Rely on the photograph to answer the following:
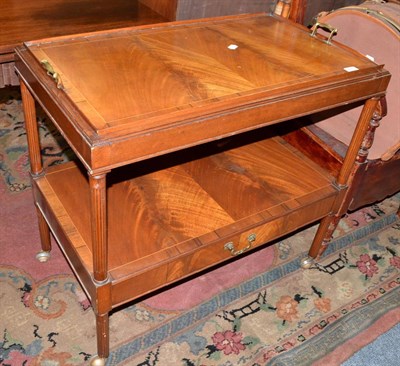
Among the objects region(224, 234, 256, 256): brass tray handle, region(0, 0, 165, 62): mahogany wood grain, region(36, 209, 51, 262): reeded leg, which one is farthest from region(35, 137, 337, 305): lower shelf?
region(0, 0, 165, 62): mahogany wood grain

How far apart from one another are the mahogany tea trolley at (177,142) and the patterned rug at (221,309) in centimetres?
16

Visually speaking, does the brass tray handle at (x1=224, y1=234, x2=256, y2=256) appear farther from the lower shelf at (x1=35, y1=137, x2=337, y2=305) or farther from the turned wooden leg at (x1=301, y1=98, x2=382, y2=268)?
the turned wooden leg at (x1=301, y1=98, x2=382, y2=268)

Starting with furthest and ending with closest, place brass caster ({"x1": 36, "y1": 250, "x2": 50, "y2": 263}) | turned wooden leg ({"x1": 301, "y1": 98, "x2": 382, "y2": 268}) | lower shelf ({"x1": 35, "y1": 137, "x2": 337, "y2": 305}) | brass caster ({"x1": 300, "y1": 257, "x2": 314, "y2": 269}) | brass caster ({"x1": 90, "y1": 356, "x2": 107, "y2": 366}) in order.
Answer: brass caster ({"x1": 300, "y1": 257, "x2": 314, "y2": 269}) < brass caster ({"x1": 36, "y1": 250, "x2": 50, "y2": 263}) < turned wooden leg ({"x1": 301, "y1": 98, "x2": 382, "y2": 268}) < brass caster ({"x1": 90, "y1": 356, "x2": 107, "y2": 366}) < lower shelf ({"x1": 35, "y1": 137, "x2": 337, "y2": 305})

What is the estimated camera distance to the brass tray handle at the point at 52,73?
120cm

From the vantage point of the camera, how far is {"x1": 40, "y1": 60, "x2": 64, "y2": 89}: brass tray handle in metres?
1.20

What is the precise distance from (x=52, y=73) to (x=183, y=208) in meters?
0.65

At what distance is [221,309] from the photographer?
72.4 inches

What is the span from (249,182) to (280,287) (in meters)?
0.48

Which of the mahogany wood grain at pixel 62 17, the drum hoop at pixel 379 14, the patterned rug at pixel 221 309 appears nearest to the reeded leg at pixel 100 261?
the patterned rug at pixel 221 309

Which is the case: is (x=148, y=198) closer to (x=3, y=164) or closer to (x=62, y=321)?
(x=62, y=321)

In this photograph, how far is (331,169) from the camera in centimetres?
191

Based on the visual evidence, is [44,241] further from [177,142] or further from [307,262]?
[307,262]

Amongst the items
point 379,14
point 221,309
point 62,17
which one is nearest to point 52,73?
point 62,17

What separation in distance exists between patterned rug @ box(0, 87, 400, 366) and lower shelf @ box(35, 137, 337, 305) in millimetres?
304
